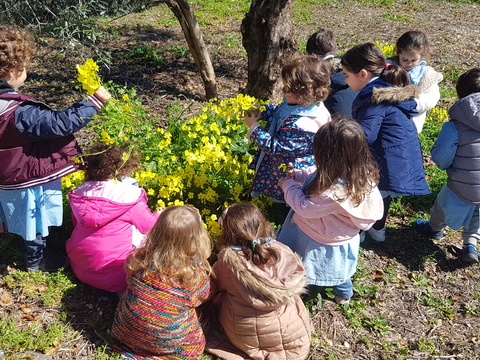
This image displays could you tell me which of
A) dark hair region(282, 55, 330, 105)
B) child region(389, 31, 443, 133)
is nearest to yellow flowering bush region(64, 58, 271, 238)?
dark hair region(282, 55, 330, 105)

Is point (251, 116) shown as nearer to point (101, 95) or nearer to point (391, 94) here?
point (391, 94)

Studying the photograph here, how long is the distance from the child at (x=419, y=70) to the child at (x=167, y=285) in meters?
2.73

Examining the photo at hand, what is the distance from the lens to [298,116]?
131 inches

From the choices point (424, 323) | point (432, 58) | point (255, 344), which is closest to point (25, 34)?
point (255, 344)

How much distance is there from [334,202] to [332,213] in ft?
0.35

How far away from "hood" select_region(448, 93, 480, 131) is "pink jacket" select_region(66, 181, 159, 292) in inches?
105

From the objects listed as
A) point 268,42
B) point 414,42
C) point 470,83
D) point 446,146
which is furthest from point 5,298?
point 268,42

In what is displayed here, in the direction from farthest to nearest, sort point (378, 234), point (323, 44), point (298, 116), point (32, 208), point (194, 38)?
point (194, 38) → point (323, 44) → point (378, 234) → point (298, 116) → point (32, 208)

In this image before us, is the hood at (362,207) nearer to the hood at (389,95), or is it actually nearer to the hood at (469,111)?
the hood at (389,95)

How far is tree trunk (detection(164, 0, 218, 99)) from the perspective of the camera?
5.77 m

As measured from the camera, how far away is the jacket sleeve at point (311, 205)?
2.87 metres

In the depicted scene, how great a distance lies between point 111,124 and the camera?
328 centimetres

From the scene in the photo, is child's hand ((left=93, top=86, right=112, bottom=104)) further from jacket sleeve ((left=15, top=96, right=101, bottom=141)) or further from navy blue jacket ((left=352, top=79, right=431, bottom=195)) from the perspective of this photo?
navy blue jacket ((left=352, top=79, right=431, bottom=195))

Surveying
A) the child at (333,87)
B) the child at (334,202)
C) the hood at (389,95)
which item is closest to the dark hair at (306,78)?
the hood at (389,95)
